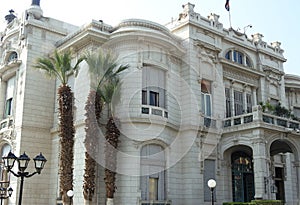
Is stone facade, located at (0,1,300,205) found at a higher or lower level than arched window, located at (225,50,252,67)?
lower

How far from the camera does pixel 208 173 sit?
79.4ft

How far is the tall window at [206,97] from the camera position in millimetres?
25273

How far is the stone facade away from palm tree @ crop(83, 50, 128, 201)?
2.89 ft

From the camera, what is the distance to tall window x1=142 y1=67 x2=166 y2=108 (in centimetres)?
2311

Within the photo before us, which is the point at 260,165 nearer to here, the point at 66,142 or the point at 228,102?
the point at 228,102

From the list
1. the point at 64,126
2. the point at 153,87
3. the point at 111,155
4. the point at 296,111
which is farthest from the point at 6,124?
the point at 296,111

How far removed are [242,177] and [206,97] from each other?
5800 millimetres

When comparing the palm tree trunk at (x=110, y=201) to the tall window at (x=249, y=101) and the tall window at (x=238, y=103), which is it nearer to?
the tall window at (x=238, y=103)

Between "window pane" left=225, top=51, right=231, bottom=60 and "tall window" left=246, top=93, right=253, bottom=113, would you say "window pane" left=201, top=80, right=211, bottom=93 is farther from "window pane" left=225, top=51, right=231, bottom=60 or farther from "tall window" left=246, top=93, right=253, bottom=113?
"tall window" left=246, top=93, right=253, bottom=113

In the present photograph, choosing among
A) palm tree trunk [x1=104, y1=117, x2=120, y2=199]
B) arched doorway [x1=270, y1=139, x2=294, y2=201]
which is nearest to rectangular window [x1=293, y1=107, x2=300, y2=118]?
arched doorway [x1=270, y1=139, x2=294, y2=201]

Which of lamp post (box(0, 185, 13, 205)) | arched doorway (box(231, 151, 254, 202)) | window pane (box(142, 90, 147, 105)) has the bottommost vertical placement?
lamp post (box(0, 185, 13, 205))

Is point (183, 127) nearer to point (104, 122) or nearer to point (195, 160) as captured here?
point (195, 160)

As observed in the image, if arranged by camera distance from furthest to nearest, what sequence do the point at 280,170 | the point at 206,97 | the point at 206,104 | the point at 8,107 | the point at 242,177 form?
the point at 280,170 → the point at 8,107 → the point at 242,177 → the point at 206,97 → the point at 206,104

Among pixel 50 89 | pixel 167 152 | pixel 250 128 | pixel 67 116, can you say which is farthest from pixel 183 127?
pixel 50 89
